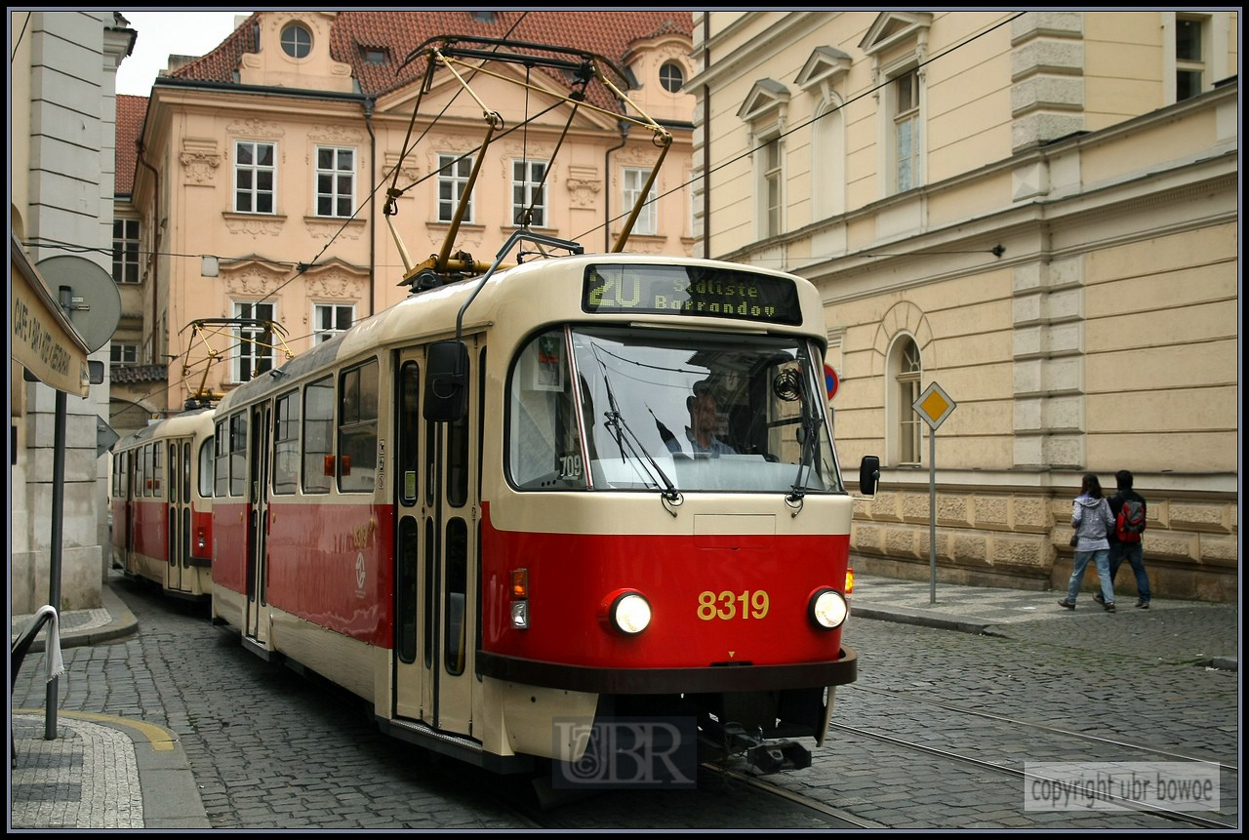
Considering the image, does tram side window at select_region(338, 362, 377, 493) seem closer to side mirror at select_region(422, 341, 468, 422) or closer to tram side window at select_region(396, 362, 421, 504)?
tram side window at select_region(396, 362, 421, 504)

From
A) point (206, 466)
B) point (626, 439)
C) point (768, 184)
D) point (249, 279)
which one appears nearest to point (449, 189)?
point (249, 279)

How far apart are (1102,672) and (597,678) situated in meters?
7.13

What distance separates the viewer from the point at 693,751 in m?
6.73

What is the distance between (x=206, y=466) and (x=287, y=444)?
8.52 metres

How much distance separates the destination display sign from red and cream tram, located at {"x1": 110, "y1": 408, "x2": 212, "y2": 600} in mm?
12885

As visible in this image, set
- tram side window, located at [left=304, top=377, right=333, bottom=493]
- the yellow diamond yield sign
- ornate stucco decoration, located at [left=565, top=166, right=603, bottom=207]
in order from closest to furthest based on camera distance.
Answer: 1. tram side window, located at [left=304, top=377, right=333, bottom=493]
2. the yellow diamond yield sign
3. ornate stucco decoration, located at [left=565, top=166, right=603, bottom=207]

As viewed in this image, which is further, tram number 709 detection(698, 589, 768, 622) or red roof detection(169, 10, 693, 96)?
red roof detection(169, 10, 693, 96)

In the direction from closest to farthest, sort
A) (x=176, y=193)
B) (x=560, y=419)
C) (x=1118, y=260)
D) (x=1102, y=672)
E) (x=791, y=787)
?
(x=560, y=419) < (x=791, y=787) < (x=1102, y=672) < (x=1118, y=260) < (x=176, y=193)

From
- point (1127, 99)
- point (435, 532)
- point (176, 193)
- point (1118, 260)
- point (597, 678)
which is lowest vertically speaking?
point (597, 678)

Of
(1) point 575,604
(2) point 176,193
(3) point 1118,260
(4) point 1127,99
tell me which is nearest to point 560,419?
(1) point 575,604

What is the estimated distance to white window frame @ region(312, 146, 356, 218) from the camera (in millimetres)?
39562

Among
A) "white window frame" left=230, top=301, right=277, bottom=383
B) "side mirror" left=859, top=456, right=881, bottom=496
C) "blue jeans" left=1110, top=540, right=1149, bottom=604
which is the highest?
"white window frame" left=230, top=301, right=277, bottom=383

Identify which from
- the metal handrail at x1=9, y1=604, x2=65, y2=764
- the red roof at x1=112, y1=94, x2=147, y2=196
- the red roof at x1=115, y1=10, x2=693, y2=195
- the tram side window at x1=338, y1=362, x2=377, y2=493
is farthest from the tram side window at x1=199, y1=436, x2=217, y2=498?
the red roof at x1=112, y1=94, x2=147, y2=196

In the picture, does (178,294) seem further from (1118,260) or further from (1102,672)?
(1102,672)
